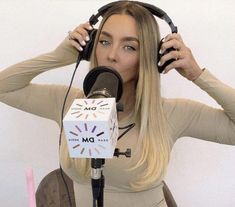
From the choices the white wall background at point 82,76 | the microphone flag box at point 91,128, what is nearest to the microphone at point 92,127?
the microphone flag box at point 91,128

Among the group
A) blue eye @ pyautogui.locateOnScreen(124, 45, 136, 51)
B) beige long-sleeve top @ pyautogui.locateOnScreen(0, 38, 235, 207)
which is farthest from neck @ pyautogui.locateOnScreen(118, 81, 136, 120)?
blue eye @ pyautogui.locateOnScreen(124, 45, 136, 51)

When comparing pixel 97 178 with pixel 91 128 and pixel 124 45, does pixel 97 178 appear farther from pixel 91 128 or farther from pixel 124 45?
pixel 124 45

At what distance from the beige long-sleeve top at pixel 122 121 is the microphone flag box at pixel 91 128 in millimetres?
506

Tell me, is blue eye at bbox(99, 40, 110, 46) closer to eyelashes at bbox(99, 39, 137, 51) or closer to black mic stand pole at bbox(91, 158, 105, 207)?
eyelashes at bbox(99, 39, 137, 51)

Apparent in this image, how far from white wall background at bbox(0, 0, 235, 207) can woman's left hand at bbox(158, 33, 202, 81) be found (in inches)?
15.7

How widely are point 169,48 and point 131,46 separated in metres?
0.10

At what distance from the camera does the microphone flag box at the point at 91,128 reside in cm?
48

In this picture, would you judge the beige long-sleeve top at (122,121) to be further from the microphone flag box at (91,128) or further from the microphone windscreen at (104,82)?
the microphone flag box at (91,128)

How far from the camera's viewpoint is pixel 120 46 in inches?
37.3

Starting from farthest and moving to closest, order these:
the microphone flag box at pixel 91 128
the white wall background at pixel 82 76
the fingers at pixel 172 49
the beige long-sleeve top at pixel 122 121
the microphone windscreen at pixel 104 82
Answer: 1. the white wall background at pixel 82 76
2. the beige long-sleeve top at pixel 122 121
3. the fingers at pixel 172 49
4. the microphone windscreen at pixel 104 82
5. the microphone flag box at pixel 91 128

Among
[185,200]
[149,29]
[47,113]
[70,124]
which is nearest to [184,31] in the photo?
[149,29]

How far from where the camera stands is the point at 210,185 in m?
1.50

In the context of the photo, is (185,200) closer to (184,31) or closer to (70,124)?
(184,31)

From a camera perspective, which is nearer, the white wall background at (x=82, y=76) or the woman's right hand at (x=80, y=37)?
the woman's right hand at (x=80, y=37)
